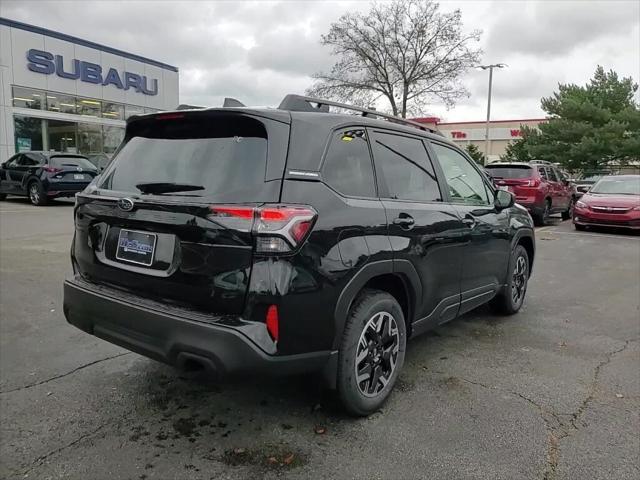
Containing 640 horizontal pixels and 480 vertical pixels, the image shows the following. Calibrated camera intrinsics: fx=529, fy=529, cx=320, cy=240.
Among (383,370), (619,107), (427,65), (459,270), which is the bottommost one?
(383,370)

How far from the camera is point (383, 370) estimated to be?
10.8 feet

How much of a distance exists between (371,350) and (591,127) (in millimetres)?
35586

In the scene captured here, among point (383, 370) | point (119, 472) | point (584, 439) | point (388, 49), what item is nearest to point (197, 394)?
point (119, 472)

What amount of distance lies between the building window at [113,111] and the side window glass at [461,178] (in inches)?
930

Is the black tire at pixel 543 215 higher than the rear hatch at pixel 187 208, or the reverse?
the rear hatch at pixel 187 208

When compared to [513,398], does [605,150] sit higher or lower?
higher

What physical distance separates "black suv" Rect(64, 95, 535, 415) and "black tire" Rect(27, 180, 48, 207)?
44.3 ft

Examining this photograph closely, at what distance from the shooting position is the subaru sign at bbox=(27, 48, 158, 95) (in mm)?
21469

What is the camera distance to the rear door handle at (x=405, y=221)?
3.26 metres

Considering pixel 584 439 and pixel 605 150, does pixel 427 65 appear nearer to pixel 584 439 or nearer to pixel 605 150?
pixel 605 150

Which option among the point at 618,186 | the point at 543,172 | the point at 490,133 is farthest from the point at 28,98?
the point at 490,133

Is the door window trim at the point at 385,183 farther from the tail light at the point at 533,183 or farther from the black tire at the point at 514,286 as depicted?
the tail light at the point at 533,183

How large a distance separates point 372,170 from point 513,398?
175cm

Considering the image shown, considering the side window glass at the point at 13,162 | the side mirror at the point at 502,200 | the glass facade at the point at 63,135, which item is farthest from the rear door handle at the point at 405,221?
the glass facade at the point at 63,135
